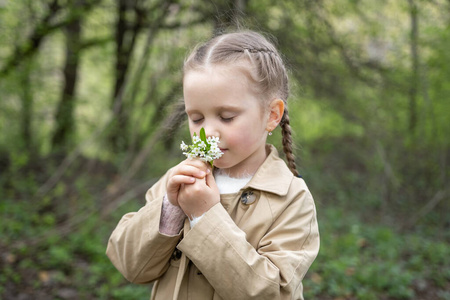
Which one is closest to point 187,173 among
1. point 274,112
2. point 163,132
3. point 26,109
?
point 274,112

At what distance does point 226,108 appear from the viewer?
145cm

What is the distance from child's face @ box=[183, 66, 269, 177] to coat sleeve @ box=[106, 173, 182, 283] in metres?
0.35

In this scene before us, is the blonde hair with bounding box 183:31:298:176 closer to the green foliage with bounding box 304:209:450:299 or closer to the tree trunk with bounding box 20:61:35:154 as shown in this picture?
the green foliage with bounding box 304:209:450:299

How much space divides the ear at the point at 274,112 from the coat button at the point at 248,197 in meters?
0.27

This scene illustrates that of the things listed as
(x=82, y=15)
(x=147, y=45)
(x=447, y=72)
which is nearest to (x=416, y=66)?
(x=447, y=72)

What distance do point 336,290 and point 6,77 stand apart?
472cm

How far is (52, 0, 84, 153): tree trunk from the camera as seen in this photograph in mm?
6152

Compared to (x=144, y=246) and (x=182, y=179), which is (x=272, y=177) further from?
(x=144, y=246)

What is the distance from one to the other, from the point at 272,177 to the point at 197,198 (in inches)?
13.9

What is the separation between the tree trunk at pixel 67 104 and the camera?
20.2 ft

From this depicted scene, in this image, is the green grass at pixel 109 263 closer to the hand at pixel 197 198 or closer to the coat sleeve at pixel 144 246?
the coat sleeve at pixel 144 246

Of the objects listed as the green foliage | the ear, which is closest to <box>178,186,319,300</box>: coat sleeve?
the ear

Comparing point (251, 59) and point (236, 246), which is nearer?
point (236, 246)

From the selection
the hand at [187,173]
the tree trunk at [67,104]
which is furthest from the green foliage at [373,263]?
the tree trunk at [67,104]
